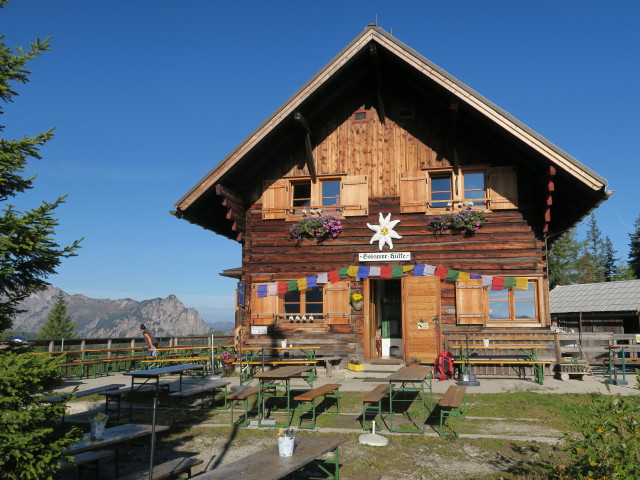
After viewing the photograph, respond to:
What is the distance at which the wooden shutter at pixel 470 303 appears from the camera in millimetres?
15273

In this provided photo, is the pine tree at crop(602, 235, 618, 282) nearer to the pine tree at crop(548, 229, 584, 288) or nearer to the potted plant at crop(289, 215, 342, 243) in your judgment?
the pine tree at crop(548, 229, 584, 288)

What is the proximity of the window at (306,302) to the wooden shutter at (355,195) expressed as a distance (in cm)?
263

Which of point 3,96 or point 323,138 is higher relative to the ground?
point 323,138

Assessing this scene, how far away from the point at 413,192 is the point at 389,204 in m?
0.80

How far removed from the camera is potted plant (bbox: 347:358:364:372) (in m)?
15.4

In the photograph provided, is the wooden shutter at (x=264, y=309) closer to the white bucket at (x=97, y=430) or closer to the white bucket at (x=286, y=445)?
the white bucket at (x=97, y=430)

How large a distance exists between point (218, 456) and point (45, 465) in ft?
11.7

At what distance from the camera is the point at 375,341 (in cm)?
1802

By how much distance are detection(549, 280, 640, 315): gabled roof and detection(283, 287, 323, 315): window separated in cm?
1766

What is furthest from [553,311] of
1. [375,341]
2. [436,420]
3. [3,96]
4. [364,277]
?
[3,96]

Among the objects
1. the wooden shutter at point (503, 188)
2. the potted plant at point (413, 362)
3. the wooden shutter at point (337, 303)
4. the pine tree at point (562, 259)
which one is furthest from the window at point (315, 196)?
the pine tree at point (562, 259)

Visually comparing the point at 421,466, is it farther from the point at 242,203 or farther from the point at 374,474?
the point at 242,203

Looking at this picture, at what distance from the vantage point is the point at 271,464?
17.1 feet

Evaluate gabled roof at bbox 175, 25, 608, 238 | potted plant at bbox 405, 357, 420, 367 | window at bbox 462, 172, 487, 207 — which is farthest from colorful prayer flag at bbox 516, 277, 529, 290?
potted plant at bbox 405, 357, 420, 367
